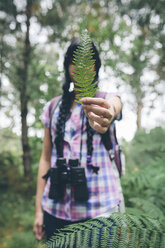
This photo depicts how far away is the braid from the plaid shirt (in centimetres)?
4

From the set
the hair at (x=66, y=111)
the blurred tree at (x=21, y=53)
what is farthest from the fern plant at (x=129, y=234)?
the blurred tree at (x=21, y=53)

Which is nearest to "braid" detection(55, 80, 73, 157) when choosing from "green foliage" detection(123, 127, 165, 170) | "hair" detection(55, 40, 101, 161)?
"hair" detection(55, 40, 101, 161)

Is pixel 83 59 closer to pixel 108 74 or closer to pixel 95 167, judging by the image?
pixel 95 167

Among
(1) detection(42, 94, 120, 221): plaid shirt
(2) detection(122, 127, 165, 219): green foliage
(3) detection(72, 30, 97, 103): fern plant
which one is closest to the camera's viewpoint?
(3) detection(72, 30, 97, 103): fern plant

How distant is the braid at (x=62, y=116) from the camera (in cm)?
128

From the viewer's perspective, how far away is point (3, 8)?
13.4 ft

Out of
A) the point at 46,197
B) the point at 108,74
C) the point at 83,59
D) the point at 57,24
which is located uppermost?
the point at 57,24

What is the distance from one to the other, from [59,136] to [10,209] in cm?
379

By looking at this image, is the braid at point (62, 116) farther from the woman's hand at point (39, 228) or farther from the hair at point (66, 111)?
the woman's hand at point (39, 228)

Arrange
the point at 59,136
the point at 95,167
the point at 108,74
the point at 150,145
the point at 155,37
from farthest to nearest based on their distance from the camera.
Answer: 1. the point at 155,37
2. the point at 150,145
3. the point at 108,74
4. the point at 59,136
5. the point at 95,167

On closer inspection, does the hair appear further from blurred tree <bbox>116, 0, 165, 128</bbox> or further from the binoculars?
blurred tree <bbox>116, 0, 165, 128</bbox>

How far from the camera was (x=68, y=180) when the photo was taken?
1229 mm

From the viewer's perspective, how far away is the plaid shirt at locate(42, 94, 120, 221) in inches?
44.3

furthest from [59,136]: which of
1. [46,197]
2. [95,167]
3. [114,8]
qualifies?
[114,8]
